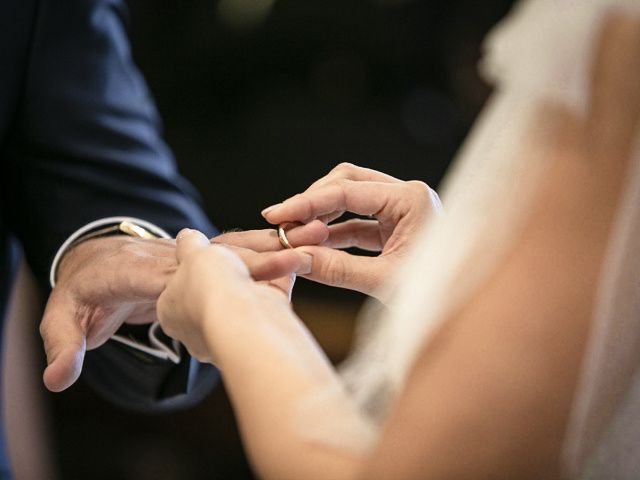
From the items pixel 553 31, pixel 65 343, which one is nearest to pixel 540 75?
pixel 553 31

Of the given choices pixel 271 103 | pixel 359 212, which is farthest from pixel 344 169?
pixel 271 103

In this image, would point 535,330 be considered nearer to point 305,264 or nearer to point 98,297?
point 305,264

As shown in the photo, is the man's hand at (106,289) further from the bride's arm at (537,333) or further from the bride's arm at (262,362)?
the bride's arm at (537,333)

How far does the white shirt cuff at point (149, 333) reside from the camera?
888 mm

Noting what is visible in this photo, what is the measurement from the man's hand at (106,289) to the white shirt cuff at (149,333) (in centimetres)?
4

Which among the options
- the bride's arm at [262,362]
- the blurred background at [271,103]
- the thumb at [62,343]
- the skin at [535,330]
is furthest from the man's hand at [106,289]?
the blurred background at [271,103]

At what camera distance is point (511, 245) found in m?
0.41

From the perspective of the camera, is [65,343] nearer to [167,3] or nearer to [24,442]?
[24,442]

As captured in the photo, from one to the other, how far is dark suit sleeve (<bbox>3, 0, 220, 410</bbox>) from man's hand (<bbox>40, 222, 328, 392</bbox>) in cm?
9

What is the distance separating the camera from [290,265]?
1.95 ft

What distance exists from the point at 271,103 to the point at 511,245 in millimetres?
1784

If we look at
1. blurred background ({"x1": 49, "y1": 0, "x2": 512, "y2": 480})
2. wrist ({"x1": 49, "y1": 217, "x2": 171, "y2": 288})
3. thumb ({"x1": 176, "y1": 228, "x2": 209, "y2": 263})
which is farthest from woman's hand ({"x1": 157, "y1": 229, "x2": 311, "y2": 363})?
blurred background ({"x1": 49, "y1": 0, "x2": 512, "y2": 480})

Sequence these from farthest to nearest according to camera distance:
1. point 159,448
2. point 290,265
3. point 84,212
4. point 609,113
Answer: point 159,448, point 84,212, point 290,265, point 609,113

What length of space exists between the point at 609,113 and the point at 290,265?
0.88 feet
